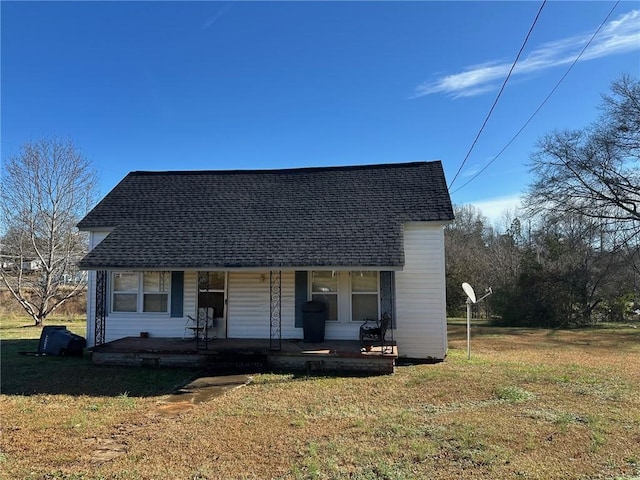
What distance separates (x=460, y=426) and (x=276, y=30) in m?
11.1

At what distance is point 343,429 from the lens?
5.53 meters

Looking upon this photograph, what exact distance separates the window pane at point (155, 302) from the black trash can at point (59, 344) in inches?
72.1

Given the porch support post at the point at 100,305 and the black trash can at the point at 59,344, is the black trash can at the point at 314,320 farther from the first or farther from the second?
the black trash can at the point at 59,344

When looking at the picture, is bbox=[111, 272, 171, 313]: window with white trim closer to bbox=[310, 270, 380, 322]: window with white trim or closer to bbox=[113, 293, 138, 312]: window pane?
bbox=[113, 293, 138, 312]: window pane

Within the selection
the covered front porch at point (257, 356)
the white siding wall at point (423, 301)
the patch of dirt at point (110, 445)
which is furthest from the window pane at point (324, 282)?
the patch of dirt at point (110, 445)

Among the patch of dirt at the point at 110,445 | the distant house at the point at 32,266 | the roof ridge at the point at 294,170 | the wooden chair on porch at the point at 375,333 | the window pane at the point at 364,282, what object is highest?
the roof ridge at the point at 294,170

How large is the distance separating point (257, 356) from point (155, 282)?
428 centimetres

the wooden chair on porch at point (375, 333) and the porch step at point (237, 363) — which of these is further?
the wooden chair on porch at point (375, 333)

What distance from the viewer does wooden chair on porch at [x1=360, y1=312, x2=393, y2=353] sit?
391 inches

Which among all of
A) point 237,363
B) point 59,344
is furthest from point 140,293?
point 237,363

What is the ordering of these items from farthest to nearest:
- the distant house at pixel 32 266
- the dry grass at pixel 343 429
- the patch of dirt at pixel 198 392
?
the distant house at pixel 32 266 → the patch of dirt at pixel 198 392 → the dry grass at pixel 343 429

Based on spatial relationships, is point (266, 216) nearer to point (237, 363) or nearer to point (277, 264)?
point (277, 264)

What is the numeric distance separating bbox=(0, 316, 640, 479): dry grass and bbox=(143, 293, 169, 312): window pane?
283 cm

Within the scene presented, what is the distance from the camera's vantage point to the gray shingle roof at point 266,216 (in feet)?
33.5
